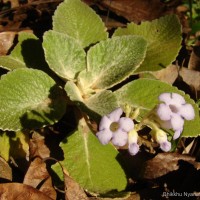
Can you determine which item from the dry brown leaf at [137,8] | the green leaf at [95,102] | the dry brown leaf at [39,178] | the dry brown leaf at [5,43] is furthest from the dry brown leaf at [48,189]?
the dry brown leaf at [137,8]

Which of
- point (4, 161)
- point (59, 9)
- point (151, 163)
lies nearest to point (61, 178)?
point (4, 161)

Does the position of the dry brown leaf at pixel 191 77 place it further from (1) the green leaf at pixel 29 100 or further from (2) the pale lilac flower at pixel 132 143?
(2) the pale lilac flower at pixel 132 143

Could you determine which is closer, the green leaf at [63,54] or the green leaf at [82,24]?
the green leaf at [63,54]

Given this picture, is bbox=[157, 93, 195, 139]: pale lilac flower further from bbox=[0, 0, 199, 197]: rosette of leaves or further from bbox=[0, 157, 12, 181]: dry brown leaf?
bbox=[0, 157, 12, 181]: dry brown leaf

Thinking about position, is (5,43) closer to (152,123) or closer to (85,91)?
(85,91)

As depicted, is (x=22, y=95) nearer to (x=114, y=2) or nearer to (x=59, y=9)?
(x=59, y=9)

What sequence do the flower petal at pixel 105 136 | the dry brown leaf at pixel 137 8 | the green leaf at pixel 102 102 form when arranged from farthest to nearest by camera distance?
1. the dry brown leaf at pixel 137 8
2. the green leaf at pixel 102 102
3. the flower petal at pixel 105 136

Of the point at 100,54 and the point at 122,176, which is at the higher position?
the point at 100,54

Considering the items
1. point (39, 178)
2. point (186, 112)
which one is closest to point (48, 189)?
point (39, 178)
